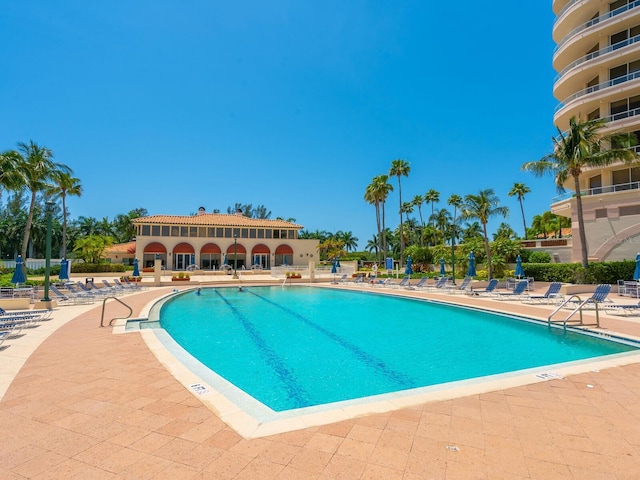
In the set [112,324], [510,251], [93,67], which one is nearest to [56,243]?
[93,67]

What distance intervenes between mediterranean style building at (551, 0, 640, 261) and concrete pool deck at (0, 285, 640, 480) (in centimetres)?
2524

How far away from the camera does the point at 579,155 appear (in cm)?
2084

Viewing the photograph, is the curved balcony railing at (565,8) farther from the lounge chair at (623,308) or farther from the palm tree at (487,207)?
the lounge chair at (623,308)

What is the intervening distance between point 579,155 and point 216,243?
39.3 metres

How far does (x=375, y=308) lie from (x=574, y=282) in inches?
555

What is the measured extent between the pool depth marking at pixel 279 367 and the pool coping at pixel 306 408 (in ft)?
4.60

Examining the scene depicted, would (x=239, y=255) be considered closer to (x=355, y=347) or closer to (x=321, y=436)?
(x=355, y=347)

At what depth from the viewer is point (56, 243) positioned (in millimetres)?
64750

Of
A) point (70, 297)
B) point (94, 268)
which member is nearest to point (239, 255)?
point (94, 268)

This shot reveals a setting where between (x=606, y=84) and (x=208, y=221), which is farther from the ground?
(x=606, y=84)

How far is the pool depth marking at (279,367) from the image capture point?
20.8ft

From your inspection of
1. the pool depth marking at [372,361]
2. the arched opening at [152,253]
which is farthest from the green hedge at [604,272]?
the arched opening at [152,253]

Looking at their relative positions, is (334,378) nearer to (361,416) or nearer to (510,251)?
(361,416)

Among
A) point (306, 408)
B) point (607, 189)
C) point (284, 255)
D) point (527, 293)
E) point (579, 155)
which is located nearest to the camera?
point (306, 408)
